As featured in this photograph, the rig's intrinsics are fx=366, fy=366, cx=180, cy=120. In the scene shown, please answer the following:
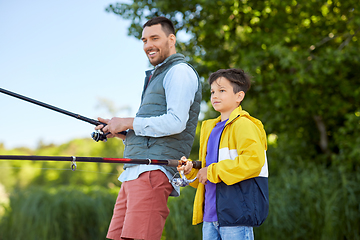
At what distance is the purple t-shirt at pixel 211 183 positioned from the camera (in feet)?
6.20

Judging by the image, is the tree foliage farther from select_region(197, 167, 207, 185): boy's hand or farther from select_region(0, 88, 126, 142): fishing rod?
select_region(197, 167, 207, 185): boy's hand

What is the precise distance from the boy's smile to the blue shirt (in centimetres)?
14

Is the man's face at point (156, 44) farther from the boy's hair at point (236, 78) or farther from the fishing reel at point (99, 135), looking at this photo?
the fishing reel at point (99, 135)

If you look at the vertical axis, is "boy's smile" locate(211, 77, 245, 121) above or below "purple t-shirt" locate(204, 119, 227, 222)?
above

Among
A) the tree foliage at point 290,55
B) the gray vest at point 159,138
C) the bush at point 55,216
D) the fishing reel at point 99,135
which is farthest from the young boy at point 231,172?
the bush at point 55,216

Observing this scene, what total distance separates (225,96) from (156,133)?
0.43 m

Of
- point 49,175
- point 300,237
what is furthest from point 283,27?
point 49,175

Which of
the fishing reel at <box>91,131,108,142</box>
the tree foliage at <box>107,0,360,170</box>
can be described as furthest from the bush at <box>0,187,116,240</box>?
the fishing reel at <box>91,131,108,142</box>

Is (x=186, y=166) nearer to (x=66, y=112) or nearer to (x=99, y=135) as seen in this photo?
(x=99, y=135)

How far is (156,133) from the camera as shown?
6.33 feet

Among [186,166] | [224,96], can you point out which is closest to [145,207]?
[186,166]

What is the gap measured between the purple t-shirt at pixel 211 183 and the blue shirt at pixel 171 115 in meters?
0.18

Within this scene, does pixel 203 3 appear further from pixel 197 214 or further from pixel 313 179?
pixel 197 214

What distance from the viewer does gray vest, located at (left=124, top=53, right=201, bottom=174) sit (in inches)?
77.9
